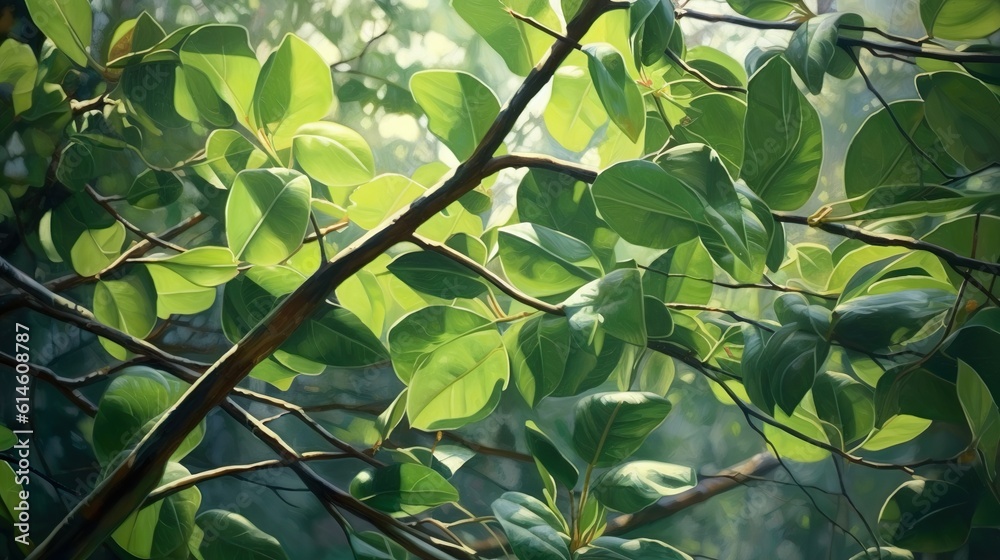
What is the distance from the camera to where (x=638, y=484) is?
18.6 inches

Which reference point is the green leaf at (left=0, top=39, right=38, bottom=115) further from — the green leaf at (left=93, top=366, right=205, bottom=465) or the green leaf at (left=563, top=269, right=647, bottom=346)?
the green leaf at (left=563, top=269, right=647, bottom=346)

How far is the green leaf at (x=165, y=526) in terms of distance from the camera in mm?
526

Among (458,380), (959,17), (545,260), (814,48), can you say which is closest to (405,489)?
(458,380)

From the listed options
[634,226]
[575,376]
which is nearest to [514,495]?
[575,376]

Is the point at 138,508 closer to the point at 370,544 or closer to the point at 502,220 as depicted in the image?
the point at 370,544

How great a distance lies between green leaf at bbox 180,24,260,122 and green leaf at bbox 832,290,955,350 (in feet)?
1.40

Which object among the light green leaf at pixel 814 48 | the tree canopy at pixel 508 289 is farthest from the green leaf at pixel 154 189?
the light green leaf at pixel 814 48

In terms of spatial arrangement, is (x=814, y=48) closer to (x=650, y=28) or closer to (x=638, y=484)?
(x=650, y=28)

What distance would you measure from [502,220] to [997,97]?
0.37 metres

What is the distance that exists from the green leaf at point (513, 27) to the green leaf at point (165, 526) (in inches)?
15.0

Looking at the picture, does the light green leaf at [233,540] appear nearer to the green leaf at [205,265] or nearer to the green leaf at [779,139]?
the green leaf at [205,265]

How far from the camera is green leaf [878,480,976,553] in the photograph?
0.52 metres

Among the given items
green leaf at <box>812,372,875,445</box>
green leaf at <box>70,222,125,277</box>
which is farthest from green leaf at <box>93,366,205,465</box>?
green leaf at <box>812,372,875,445</box>

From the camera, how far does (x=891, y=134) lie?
51 cm
